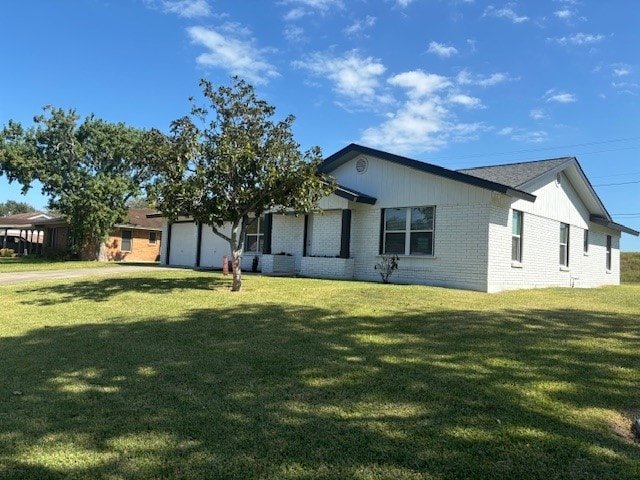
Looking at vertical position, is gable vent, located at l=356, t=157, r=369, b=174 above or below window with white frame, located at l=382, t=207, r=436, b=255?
above

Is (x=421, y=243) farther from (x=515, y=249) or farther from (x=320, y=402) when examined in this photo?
(x=320, y=402)

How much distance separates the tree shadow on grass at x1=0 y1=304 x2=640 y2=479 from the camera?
3.36 metres

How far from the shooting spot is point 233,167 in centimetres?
1177

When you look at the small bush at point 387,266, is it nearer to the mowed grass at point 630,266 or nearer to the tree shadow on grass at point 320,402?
the tree shadow on grass at point 320,402

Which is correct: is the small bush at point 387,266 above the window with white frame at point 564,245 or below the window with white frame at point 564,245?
below

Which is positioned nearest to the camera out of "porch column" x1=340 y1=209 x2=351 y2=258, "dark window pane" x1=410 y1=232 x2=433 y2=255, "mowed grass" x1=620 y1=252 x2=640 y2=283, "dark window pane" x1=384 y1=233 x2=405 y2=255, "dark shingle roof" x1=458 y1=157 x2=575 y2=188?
"dark window pane" x1=410 y1=232 x2=433 y2=255

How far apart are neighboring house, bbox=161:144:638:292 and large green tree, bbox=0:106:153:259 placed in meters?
12.4

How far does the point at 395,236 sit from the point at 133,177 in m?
21.1

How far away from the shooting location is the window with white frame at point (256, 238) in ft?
68.0

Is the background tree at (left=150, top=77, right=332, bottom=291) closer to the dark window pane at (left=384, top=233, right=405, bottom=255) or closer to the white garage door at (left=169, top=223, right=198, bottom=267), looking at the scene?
the dark window pane at (left=384, top=233, right=405, bottom=255)

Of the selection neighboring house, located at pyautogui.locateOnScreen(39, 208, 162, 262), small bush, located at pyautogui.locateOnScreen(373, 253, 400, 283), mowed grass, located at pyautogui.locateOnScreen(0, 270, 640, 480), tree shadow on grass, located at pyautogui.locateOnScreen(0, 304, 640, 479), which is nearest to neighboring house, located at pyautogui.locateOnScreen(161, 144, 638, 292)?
small bush, located at pyautogui.locateOnScreen(373, 253, 400, 283)

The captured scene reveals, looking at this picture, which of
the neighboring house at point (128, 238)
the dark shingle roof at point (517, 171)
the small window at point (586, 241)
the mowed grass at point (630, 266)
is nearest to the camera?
the dark shingle roof at point (517, 171)

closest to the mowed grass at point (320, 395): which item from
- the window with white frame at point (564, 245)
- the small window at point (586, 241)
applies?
the window with white frame at point (564, 245)

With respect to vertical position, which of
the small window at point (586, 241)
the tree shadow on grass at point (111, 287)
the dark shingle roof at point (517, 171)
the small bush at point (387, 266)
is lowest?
the tree shadow on grass at point (111, 287)
